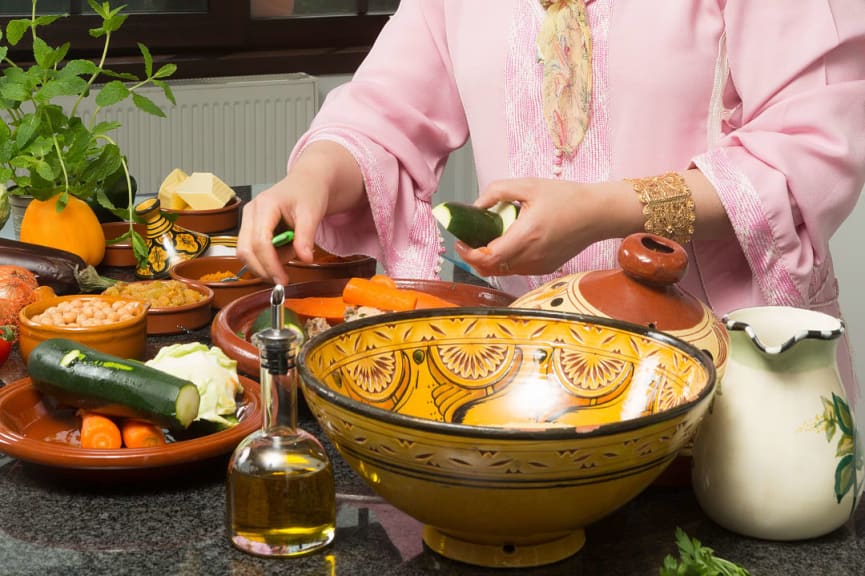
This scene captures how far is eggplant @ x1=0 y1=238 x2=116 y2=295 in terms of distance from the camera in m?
1.65

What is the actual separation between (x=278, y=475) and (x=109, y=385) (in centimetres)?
27

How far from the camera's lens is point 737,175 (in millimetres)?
1307

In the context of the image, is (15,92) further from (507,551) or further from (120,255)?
(507,551)

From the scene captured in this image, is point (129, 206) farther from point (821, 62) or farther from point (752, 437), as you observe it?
point (752, 437)

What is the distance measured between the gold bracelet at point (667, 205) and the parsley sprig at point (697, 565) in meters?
0.51

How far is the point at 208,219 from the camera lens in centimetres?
208

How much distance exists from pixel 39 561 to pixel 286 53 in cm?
386

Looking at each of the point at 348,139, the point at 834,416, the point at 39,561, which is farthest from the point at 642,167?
the point at 39,561

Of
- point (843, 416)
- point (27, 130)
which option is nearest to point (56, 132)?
point (27, 130)

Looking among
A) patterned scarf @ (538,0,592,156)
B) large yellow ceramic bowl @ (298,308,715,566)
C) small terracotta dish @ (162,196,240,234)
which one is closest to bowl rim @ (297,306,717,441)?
large yellow ceramic bowl @ (298,308,715,566)

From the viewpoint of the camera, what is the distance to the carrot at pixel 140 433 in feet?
3.46

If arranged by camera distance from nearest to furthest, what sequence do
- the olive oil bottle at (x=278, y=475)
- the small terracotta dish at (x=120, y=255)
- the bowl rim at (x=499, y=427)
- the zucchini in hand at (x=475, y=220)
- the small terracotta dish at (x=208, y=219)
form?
the bowl rim at (x=499, y=427) → the olive oil bottle at (x=278, y=475) → the zucchini in hand at (x=475, y=220) → the small terracotta dish at (x=120, y=255) → the small terracotta dish at (x=208, y=219)

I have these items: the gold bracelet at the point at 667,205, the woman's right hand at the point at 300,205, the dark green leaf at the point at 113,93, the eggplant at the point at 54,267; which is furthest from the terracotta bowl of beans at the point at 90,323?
the gold bracelet at the point at 667,205

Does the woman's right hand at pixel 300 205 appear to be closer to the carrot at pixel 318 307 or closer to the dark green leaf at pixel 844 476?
the carrot at pixel 318 307
